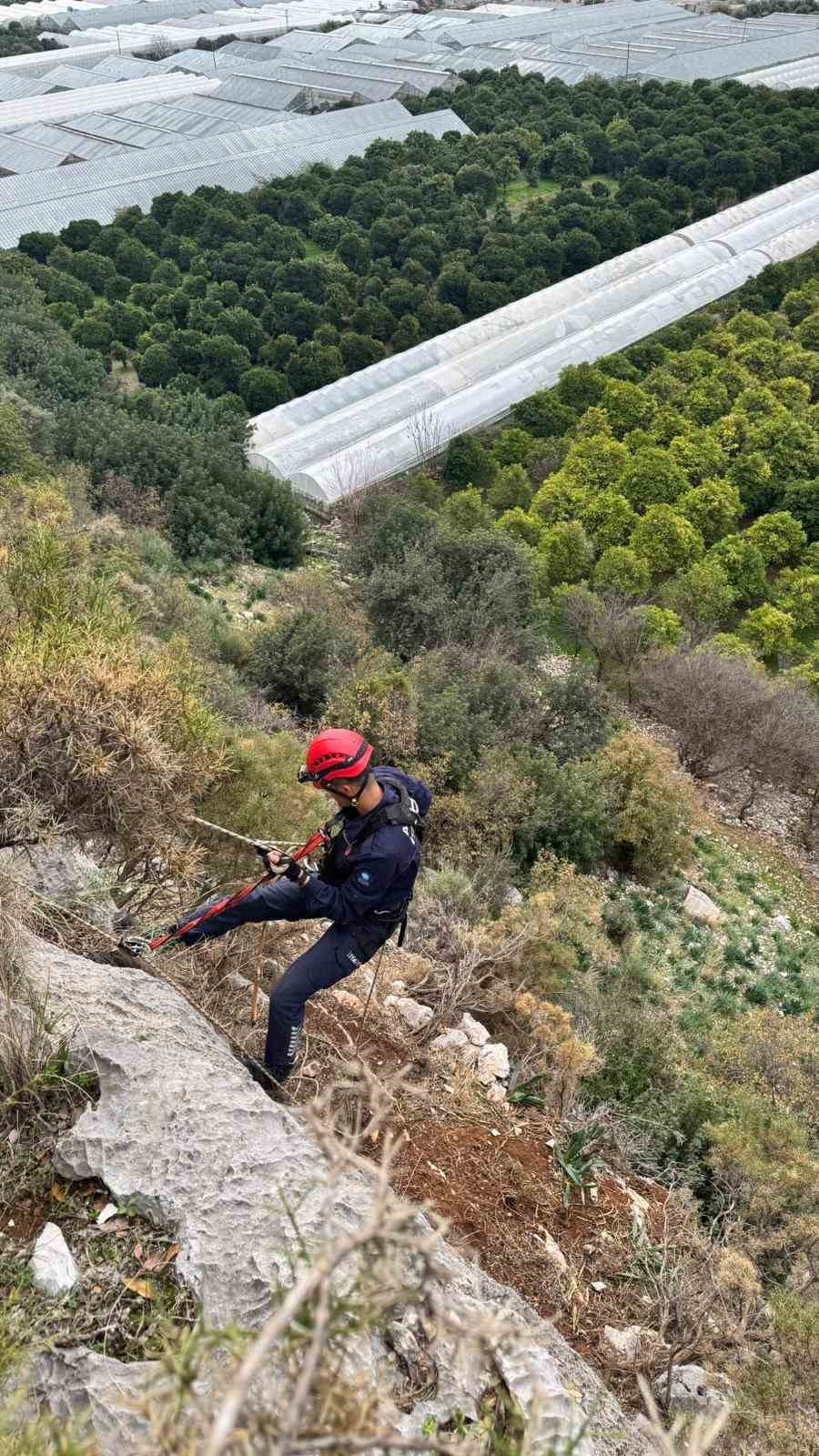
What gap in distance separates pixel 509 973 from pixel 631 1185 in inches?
83.9

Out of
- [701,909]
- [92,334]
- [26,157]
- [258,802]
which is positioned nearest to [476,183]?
[26,157]

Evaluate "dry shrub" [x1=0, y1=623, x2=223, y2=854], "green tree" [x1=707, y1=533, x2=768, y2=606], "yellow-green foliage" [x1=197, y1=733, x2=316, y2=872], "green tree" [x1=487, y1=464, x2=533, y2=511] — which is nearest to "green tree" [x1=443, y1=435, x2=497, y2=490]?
"green tree" [x1=487, y1=464, x2=533, y2=511]

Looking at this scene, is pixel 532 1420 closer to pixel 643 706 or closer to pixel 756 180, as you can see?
pixel 643 706

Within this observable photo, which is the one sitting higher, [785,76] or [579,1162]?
[785,76]

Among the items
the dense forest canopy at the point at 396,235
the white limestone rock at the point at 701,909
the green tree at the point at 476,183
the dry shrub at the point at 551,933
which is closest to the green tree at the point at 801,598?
the white limestone rock at the point at 701,909

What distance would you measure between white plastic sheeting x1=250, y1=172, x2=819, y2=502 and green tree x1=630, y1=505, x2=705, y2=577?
18.7 feet

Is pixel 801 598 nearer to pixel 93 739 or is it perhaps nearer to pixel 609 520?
pixel 609 520

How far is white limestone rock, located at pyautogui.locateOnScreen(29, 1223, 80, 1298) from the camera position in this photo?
3062 mm

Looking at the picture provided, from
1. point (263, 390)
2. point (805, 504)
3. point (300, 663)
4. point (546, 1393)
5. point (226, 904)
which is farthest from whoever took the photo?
point (263, 390)

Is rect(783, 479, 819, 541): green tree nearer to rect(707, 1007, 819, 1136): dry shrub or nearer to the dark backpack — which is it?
rect(707, 1007, 819, 1136): dry shrub

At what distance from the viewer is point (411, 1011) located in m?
6.05

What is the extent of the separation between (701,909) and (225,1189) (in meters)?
9.45

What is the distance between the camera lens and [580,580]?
64.0 ft

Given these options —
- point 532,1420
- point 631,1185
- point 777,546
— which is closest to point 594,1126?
point 631,1185
